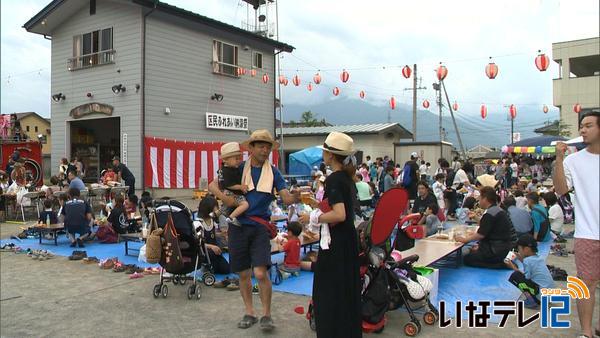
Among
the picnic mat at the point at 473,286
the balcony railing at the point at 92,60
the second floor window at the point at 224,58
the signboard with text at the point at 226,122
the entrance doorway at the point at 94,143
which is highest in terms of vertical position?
the second floor window at the point at 224,58

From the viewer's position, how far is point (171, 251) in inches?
219

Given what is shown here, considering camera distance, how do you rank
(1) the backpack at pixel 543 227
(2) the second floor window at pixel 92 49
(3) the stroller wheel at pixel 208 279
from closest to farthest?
(3) the stroller wheel at pixel 208 279 → (1) the backpack at pixel 543 227 → (2) the second floor window at pixel 92 49

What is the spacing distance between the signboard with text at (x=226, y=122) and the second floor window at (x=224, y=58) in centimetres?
193

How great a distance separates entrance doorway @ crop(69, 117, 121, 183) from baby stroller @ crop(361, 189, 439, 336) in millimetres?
17565

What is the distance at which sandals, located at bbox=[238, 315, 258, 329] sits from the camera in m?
4.50

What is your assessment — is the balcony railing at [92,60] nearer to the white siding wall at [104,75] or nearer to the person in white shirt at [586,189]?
the white siding wall at [104,75]

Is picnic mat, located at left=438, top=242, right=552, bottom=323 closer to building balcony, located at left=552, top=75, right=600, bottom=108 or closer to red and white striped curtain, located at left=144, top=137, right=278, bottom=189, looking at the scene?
red and white striped curtain, located at left=144, top=137, right=278, bottom=189

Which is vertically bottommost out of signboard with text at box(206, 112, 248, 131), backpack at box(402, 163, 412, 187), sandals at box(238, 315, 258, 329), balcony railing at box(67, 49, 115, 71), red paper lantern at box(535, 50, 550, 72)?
sandals at box(238, 315, 258, 329)

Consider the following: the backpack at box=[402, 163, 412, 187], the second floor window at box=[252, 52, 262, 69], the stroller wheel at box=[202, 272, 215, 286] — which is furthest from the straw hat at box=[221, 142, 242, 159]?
the second floor window at box=[252, 52, 262, 69]

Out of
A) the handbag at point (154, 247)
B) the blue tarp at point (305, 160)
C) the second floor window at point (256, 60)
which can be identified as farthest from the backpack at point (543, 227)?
the blue tarp at point (305, 160)

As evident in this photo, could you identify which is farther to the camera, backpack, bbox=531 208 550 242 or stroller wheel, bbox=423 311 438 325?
backpack, bbox=531 208 550 242

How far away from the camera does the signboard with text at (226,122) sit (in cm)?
1939

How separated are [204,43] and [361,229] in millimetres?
16828

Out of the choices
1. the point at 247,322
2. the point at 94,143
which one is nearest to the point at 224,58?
the point at 94,143
